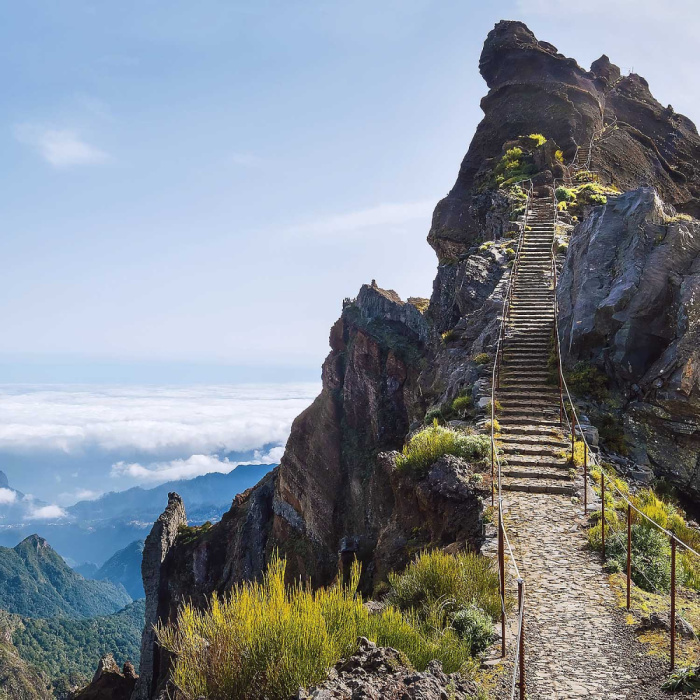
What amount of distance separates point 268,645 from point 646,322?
48.9ft

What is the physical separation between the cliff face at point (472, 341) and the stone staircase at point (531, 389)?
926 mm

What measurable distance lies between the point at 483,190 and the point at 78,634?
644 feet

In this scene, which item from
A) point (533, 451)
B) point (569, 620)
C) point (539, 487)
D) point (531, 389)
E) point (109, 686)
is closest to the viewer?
point (569, 620)

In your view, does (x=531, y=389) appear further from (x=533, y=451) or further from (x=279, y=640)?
(x=279, y=640)

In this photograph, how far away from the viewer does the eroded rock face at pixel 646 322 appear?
1477cm

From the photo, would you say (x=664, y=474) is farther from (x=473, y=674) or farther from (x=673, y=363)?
(x=473, y=674)

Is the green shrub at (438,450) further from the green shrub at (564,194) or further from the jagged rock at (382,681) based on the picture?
the green shrub at (564,194)

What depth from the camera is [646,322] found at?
53.8 ft

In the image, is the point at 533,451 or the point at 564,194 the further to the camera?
the point at 564,194

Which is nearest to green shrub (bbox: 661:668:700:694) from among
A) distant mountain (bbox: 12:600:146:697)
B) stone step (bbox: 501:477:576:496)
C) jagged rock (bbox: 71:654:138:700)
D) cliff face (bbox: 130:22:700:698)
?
cliff face (bbox: 130:22:700:698)

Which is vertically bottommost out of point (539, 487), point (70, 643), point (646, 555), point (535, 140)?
point (70, 643)

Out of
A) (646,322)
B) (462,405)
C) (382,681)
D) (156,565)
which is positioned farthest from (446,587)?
(156,565)

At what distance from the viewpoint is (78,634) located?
18138 cm

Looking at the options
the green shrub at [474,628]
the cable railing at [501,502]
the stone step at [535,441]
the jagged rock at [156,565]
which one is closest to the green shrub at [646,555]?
the cable railing at [501,502]
